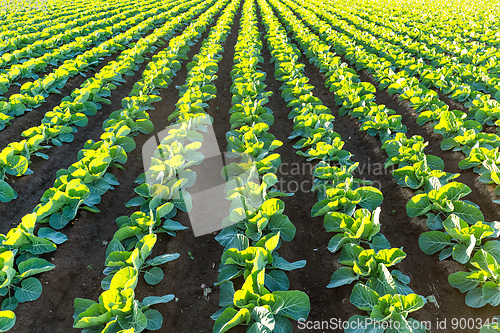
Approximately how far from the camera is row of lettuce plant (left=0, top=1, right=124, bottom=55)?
37.0 feet

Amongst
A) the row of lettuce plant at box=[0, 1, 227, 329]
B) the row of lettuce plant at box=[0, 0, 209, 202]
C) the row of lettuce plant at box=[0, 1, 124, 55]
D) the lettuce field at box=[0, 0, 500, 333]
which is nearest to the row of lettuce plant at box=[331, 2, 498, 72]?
the lettuce field at box=[0, 0, 500, 333]

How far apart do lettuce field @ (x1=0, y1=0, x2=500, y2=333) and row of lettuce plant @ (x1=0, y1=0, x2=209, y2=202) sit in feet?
0.14

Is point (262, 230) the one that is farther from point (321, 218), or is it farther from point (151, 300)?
point (151, 300)

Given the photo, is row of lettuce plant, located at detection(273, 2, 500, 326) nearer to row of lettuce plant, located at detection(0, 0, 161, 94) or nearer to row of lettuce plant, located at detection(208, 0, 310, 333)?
row of lettuce plant, located at detection(208, 0, 310, 333)

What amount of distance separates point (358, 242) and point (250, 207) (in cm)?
143

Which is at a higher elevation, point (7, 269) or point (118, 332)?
point (7, 269)

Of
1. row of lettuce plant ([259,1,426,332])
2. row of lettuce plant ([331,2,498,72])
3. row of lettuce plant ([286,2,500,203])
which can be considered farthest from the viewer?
row of lettuce plant ([331,2,498,72])

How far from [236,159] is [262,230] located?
7.50 ft

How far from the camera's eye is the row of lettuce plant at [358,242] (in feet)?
9.12

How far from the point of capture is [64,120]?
6348mm

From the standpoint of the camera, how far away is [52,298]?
3420 mm

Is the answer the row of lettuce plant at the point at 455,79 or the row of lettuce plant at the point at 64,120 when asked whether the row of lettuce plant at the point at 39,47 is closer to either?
the row of lettuce plant at the point at 64,120

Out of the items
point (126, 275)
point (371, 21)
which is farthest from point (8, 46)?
point (371, 21)

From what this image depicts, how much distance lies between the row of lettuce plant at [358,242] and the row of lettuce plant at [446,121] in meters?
1.92
